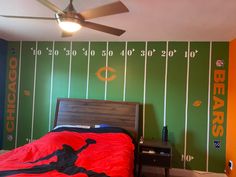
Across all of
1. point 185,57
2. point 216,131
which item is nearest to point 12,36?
point 185,57

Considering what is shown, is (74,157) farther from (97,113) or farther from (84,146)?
(97,113)

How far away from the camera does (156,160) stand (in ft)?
9.89

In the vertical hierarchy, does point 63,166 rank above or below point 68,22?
below

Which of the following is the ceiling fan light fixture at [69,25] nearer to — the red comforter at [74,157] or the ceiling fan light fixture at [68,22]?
the ceiling fan light fixture at [68,22]

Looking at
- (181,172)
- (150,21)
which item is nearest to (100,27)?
(150,21)

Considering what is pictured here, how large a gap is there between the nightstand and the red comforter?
300mm

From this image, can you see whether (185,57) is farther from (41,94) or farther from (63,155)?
(41,94)

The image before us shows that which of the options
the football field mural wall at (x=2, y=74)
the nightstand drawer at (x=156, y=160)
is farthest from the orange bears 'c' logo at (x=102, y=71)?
the football field mural wall at (x=2, y=74)

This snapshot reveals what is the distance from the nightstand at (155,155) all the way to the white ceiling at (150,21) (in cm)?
171

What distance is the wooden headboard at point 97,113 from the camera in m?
3.46

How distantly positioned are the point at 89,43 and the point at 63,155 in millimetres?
2205

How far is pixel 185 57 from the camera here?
11.4ft

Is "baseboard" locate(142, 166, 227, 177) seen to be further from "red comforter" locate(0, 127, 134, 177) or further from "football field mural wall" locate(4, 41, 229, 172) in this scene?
"red comforter" locate(0, 127, 134, 177)

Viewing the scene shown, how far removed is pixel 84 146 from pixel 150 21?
1.82 metres
